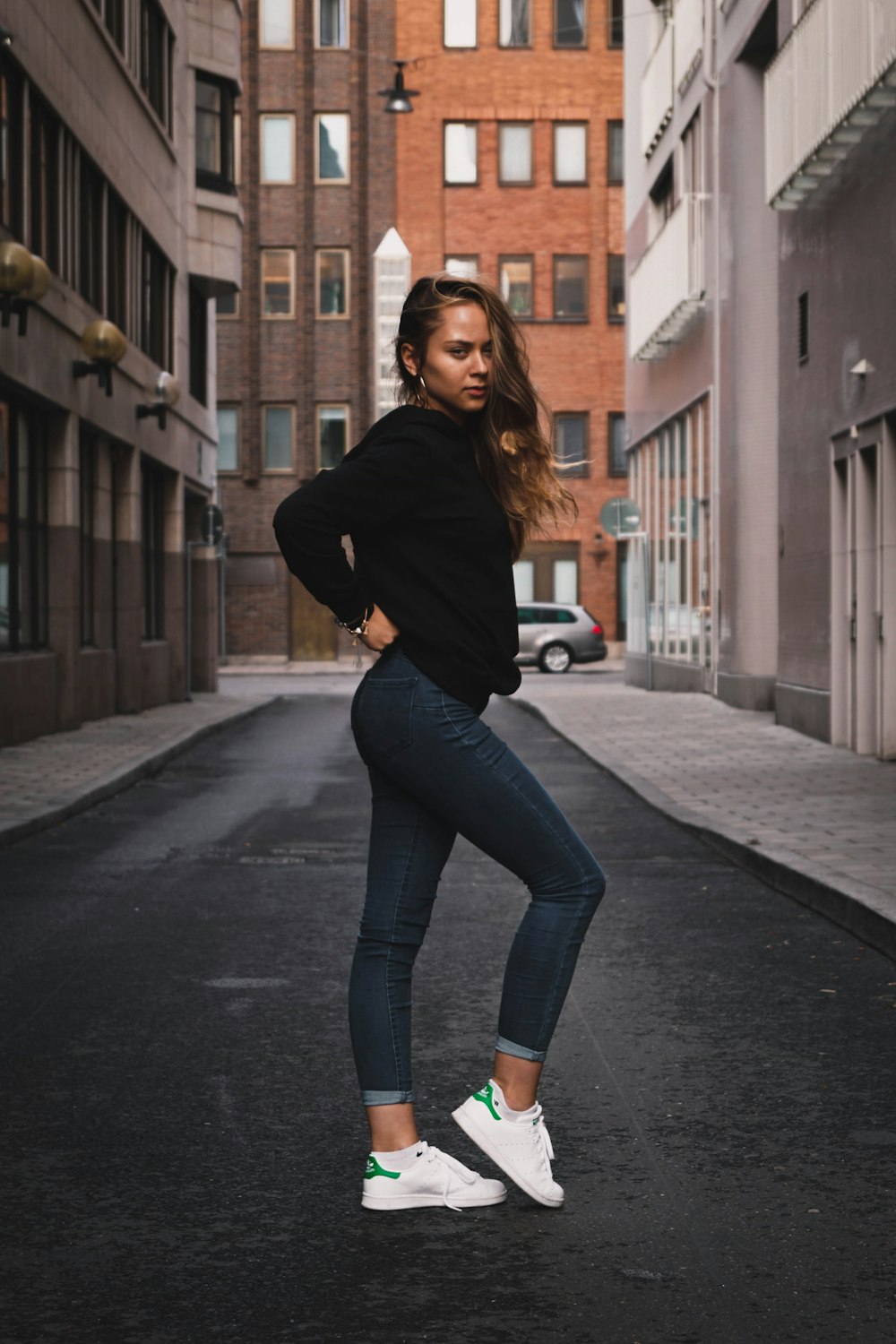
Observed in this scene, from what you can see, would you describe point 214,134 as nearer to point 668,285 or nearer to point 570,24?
point 668,285

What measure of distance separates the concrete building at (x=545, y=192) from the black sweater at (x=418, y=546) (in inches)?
1879

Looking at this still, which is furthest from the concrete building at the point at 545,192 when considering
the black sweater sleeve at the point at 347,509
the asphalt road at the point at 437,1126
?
the black sweater sleeve at the point at 347,509

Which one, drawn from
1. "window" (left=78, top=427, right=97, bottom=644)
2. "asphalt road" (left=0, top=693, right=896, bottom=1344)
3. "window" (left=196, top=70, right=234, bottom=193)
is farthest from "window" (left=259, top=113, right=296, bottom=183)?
"asphalt road" (left=0, top=693, right=896, bottom=1344)

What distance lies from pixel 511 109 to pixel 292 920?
153 feet

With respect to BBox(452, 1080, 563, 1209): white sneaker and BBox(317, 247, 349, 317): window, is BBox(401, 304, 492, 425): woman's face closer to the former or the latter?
BBox(452, 1080, 563, 1209): white sneaker

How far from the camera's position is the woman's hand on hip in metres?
3.73

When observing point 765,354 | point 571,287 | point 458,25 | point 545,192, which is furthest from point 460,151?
point 765,354

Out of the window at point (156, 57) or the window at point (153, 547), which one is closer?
the window at point (156, 57)

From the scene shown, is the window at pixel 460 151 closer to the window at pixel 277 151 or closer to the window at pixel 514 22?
the window at pixel 514 22

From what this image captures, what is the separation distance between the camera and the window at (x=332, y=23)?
51406 millimetres

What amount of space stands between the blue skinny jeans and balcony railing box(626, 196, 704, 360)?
71.6 feet

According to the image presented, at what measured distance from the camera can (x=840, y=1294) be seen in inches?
135

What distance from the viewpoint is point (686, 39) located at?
26.3 m

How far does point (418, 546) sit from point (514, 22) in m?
50.8
